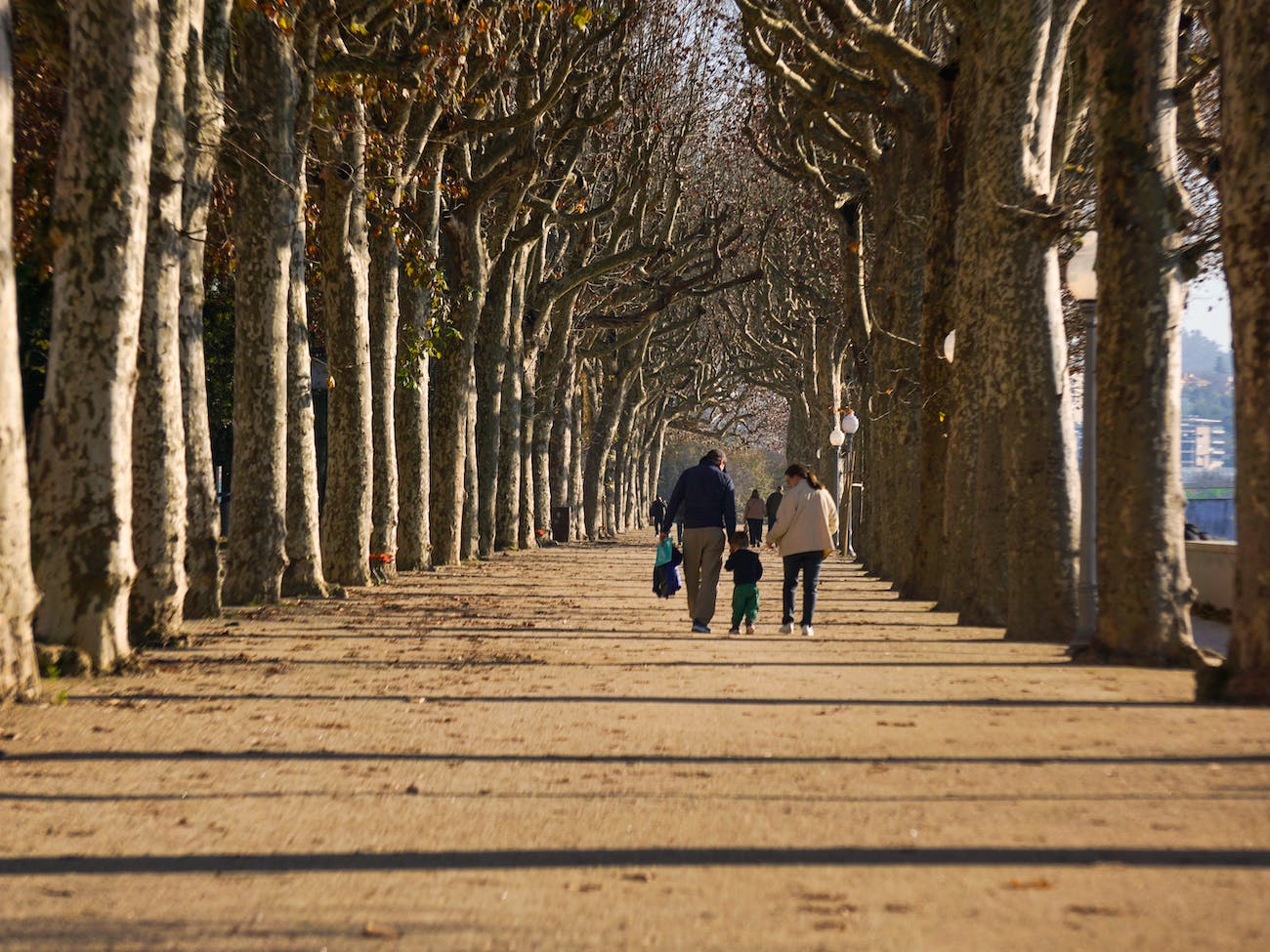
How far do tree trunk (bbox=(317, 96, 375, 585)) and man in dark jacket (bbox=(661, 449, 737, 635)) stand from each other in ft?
18.4

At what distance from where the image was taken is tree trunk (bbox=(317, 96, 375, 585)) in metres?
19.7

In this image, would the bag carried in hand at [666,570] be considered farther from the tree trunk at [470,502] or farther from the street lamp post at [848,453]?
the street lamp post at [848,453]

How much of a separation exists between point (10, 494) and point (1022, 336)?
28.9ft

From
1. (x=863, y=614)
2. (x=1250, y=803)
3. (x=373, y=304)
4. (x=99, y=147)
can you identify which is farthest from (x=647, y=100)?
(x=1250, y=803)

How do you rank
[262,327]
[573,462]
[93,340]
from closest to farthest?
[93,340]
[262,327]
[573,462]

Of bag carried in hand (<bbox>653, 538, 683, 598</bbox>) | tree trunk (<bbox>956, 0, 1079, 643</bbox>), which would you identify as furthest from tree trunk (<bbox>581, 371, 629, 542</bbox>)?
tree trunk (<bbox>956, 0, 1079, 643</bbox>)

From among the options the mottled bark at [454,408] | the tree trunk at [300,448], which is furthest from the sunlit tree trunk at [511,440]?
the tree trunk at [300,448]

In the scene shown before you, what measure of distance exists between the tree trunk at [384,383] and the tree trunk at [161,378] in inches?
389

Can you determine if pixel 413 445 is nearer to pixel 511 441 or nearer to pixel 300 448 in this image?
pixel 300 448

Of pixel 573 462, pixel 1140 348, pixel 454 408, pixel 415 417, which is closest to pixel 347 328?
pixel 415 417

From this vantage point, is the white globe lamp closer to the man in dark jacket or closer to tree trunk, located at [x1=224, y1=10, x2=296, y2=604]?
the man in dark jacket

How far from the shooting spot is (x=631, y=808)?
6598 mm

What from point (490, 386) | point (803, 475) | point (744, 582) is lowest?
point (744, 582)

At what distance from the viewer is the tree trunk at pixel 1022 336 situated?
45.8 feet
